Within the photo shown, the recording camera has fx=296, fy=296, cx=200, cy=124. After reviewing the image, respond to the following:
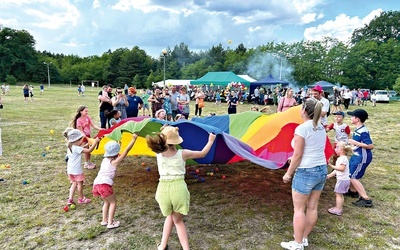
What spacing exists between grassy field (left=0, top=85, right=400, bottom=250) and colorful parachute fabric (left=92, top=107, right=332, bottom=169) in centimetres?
63

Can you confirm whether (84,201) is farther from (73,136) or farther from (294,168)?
(294,168)

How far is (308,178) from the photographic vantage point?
2.60 metres

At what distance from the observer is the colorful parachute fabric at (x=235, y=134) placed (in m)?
3.39

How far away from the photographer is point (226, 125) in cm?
536

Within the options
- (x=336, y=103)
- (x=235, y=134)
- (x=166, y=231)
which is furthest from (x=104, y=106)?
(x=336, y=103)

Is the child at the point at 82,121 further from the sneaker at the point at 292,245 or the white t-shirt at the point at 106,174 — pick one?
the sneaker at the point at 292,245

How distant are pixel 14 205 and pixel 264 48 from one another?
181ft

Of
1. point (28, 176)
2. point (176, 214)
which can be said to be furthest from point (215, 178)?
point (28, 176)

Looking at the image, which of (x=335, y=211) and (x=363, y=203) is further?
(x=363, y=203)

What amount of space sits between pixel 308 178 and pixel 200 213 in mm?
1553

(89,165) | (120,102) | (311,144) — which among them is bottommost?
(89,165)

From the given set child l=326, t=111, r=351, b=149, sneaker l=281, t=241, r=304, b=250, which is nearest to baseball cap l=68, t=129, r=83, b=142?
sneaker l=281, t=241, r=304, b=250

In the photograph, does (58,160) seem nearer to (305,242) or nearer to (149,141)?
(149,141)

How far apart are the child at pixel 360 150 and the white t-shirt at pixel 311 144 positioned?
150 centimetres
